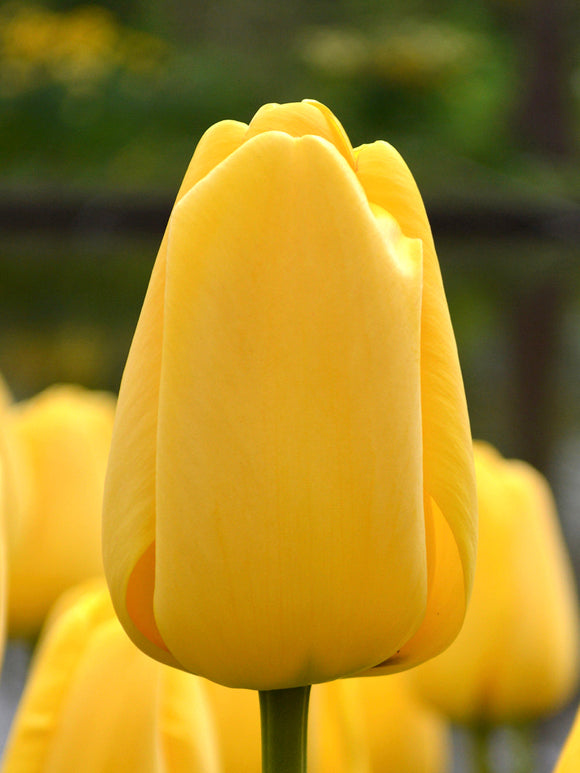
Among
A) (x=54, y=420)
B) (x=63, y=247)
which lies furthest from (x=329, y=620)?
(x=63, y=247)

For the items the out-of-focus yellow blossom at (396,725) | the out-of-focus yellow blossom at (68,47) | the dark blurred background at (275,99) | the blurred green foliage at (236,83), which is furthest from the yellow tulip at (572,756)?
the out-of-focus yellow blossom at (68,47)

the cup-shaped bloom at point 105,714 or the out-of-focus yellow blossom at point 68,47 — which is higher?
the out-of-focus yellow blossom at point 68,47

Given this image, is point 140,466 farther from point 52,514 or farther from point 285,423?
point 52,514

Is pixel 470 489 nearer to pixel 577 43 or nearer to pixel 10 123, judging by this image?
pixel 10 123

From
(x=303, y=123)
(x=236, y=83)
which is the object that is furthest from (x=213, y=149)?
(x=236, y=83)

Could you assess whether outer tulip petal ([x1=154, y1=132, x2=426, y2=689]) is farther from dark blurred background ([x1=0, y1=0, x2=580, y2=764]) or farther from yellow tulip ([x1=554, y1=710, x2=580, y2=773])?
dark blurred background ([x1=0, y1=0, x2=580, y2=764])

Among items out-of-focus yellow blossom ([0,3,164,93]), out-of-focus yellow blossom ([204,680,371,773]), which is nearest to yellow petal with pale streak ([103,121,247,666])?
out-of-focus yellow blossom ([204,680,371,773])

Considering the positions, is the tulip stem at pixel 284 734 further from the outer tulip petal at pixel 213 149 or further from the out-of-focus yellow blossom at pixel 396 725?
the out-of-focus yellow blossom at pixel 396 725
